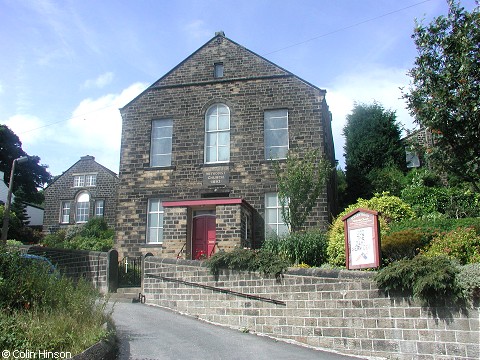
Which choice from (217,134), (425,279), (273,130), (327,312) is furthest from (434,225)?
(217,134)

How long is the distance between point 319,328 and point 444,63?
780 cm

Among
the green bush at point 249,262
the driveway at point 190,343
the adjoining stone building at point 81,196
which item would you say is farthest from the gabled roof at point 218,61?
the adjoining stone building at point 81,196

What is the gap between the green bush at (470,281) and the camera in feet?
29.9

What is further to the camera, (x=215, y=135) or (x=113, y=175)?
(x=113, y=175)

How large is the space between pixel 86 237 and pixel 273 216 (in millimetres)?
15380

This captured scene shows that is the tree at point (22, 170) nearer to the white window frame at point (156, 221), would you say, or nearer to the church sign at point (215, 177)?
the white window frame at point (156, 221)

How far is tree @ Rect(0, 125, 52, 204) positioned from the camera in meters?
50.0

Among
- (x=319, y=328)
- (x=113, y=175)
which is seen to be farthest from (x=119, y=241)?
(x=113, y=175)

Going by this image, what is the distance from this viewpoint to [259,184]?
20.7 metres

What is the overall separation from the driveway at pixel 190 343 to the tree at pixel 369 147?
51.3ft

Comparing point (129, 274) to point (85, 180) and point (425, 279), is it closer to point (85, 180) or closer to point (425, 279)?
point (425, 279)

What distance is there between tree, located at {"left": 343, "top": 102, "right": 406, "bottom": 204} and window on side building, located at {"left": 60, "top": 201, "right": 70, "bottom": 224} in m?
23.6

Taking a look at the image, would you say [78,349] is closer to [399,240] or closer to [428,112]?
[399,240]

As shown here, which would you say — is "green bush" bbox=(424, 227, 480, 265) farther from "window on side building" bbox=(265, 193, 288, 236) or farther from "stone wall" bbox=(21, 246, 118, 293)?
"stone wall" bbox=(21, 246, 118, 293)
